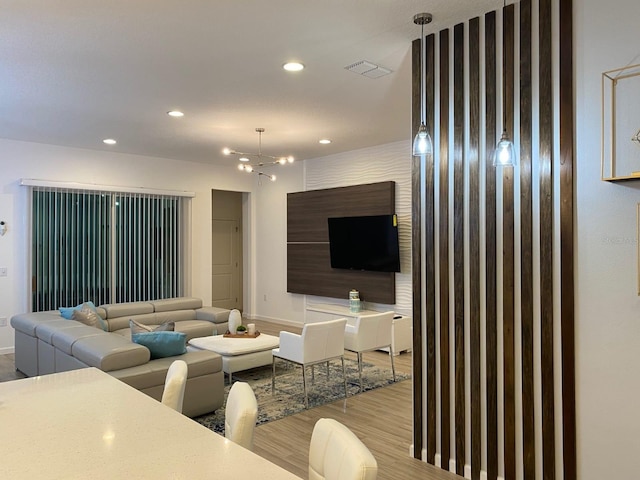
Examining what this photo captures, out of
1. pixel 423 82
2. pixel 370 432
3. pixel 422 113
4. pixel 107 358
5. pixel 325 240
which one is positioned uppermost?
pixel 423 82

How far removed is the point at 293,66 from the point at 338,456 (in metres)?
3.21

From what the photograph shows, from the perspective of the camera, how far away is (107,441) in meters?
1.53

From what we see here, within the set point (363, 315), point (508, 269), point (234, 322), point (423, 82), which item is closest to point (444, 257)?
point (508, 269)

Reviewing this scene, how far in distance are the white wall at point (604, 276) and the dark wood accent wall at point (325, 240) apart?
448 centimetres

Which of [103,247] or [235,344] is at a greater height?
[103,247]

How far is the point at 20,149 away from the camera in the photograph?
6.75 meters

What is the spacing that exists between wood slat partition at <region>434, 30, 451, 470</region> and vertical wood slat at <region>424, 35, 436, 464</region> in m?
0.06

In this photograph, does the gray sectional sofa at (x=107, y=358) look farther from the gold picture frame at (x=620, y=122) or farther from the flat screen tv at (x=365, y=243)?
the flat screen tv at (x=365, y=243)

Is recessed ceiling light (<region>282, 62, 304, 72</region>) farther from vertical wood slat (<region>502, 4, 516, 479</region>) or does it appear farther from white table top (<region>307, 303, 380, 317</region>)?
white table top (<region>307, 303, 380, 317</region>)

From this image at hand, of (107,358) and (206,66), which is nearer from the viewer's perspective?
(107,358)

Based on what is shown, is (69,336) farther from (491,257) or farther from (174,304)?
(491,257)

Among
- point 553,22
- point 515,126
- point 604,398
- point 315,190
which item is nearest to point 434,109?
point 515,126

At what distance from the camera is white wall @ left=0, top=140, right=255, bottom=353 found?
6.70 m

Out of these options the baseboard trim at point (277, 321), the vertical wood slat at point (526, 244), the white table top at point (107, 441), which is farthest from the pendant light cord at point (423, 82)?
the baseboard trim at point (277, 321)
